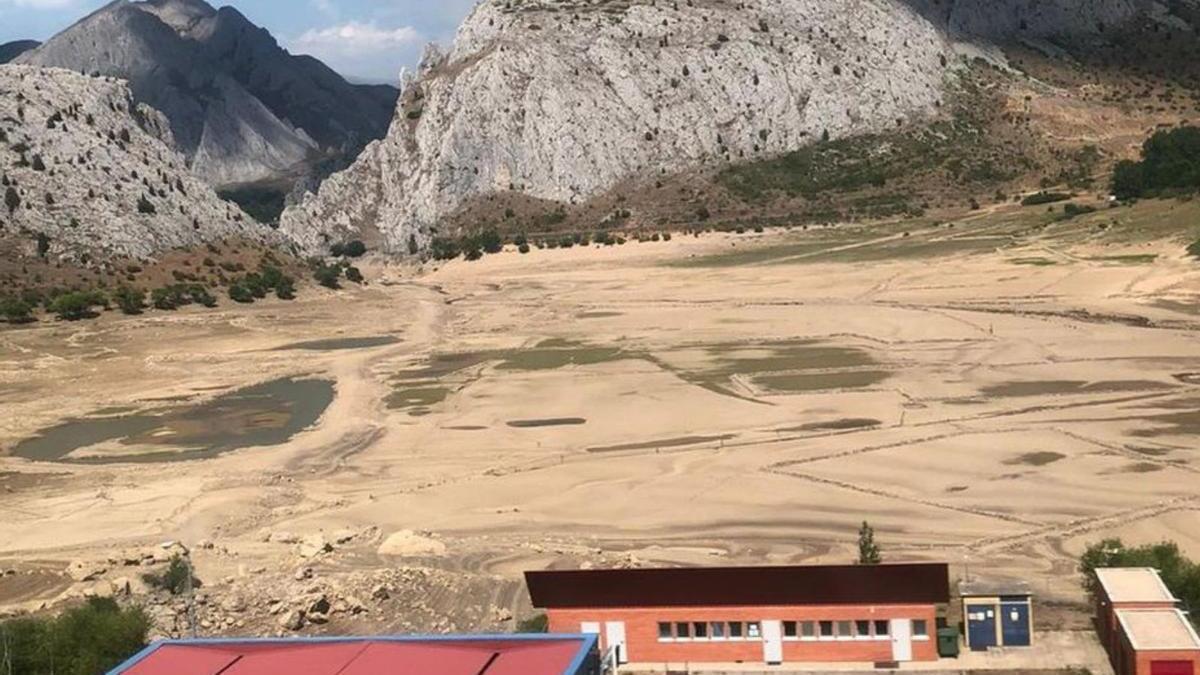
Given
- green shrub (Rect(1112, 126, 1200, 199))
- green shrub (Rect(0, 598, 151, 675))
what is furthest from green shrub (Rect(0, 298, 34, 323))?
A: green shrub (Rect(1112, 126, 1200, 199))

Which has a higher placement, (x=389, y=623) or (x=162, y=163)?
(x=162, y=163)

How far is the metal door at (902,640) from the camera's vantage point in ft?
68.5

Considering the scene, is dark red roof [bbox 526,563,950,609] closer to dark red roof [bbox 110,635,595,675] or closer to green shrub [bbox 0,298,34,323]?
dark red roof [bbox 110,635,595,675]

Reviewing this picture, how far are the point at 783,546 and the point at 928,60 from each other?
127 metres

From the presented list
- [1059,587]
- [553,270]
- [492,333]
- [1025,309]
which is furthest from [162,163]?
[1059,587]

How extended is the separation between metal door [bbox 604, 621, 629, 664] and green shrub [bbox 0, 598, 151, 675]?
835 centimetres

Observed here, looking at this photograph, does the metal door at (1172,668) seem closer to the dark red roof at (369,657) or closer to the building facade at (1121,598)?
Result: the building facade at (1121,598)

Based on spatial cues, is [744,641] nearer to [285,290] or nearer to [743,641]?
[743,641]

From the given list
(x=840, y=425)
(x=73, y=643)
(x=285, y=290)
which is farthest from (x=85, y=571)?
(x=285, y=290)

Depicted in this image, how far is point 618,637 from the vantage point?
21.7 metres

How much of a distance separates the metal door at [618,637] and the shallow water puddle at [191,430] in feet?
80.5

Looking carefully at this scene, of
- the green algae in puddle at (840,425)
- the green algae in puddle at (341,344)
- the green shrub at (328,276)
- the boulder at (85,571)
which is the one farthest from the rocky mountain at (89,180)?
the green algae in puddle at (840,425)

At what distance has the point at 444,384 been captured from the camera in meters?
54.6

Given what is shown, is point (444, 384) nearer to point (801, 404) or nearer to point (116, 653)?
point (801, 404)
